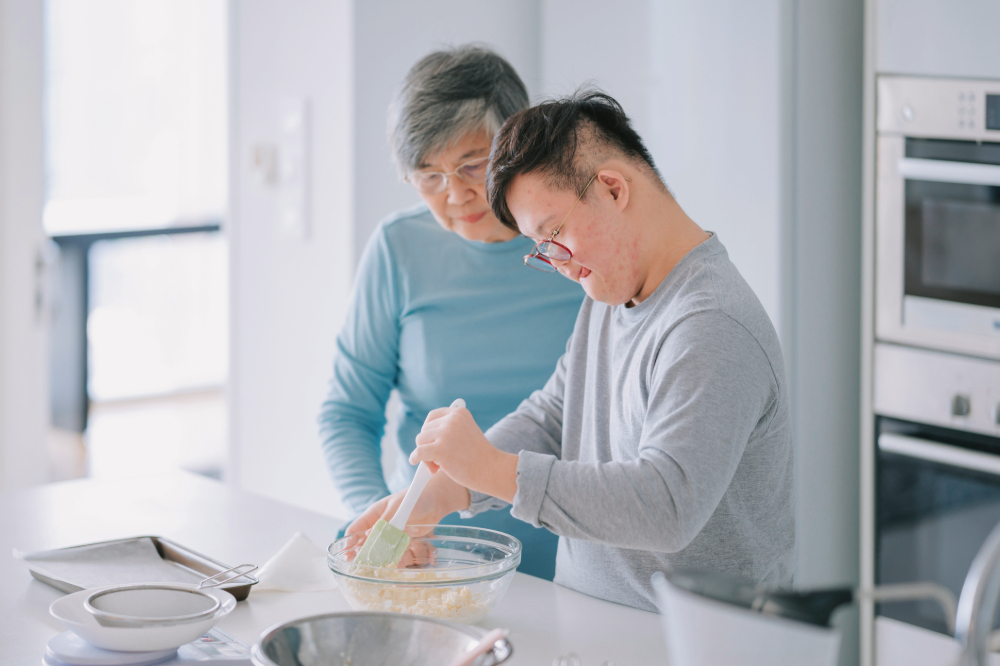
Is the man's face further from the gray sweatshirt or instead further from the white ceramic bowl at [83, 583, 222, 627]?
the white ceramic bowl at [83, 583, 222, 627]

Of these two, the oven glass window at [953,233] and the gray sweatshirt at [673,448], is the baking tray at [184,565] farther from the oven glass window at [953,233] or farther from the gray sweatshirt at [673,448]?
the oven glass window at [953,233]

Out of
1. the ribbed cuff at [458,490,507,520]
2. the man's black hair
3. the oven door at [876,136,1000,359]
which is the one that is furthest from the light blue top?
the oven door at [876,136,1000,359]

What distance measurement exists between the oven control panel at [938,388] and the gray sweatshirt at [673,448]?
956mm

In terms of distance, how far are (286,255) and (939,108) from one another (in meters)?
1.65

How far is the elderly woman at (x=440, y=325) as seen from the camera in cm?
160

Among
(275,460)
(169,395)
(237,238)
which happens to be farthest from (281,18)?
(169,395)

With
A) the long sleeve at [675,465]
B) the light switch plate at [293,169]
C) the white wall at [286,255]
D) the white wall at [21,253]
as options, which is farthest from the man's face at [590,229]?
the white wall at [21,253]

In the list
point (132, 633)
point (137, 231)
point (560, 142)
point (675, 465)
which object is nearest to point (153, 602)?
point (132, 633)

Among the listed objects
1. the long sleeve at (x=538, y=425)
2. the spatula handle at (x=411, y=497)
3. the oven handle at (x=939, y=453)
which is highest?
the long sleeve at (x=538, y=425)

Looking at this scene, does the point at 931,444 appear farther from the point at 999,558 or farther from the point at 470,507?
the point at 999,558

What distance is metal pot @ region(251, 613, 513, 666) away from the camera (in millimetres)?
920

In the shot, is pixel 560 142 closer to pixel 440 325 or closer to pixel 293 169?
pixel 440 325

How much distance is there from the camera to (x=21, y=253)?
109 inches

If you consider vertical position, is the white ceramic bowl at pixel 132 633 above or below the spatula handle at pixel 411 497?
below
